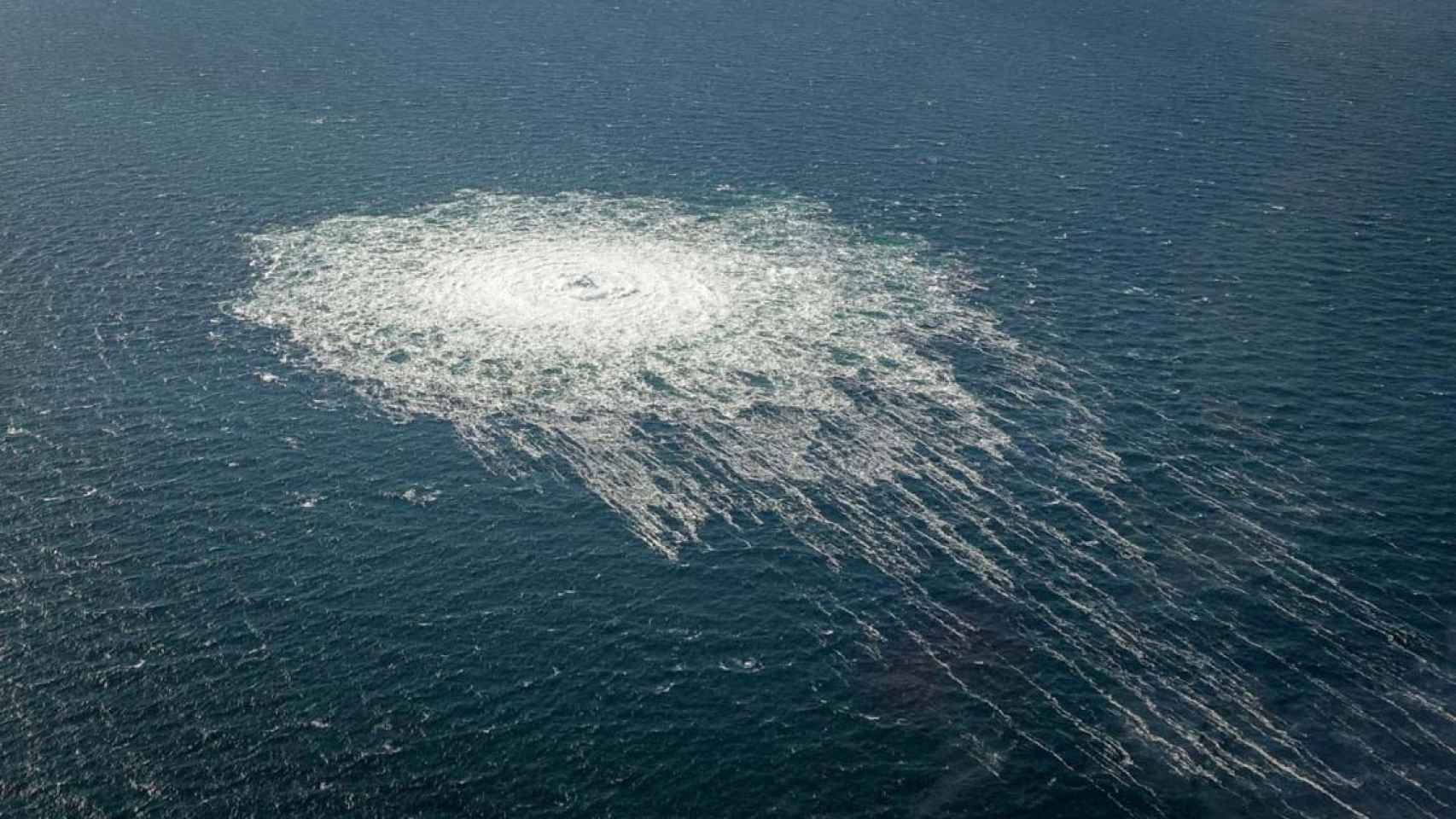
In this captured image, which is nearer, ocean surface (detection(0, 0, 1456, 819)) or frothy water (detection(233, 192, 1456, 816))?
ocean surface (detection(0, 0, 1456, 819))

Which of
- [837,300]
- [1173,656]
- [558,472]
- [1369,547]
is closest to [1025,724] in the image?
[1173,656]

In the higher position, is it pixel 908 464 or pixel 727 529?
pixel 908 464

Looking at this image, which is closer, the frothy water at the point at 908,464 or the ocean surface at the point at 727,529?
the ocean surface at the point at 727,529

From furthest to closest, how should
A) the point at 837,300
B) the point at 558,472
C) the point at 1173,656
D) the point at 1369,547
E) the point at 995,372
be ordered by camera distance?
the point at 837,300 → the point at 995,372 → the point at 558,472 → the point at 1369,547 → the point at 1173,656

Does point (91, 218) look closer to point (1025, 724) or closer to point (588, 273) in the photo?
point (588, 273)
